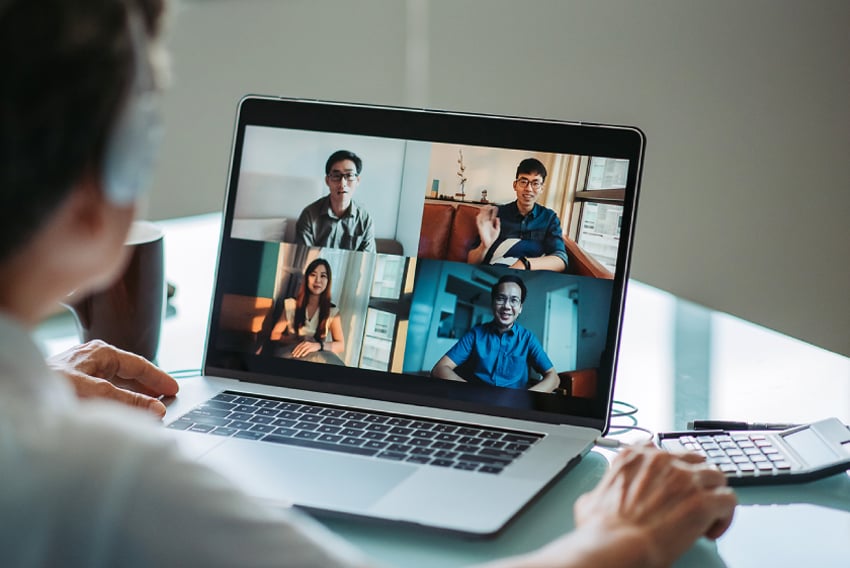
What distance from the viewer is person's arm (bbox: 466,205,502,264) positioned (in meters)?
0.94

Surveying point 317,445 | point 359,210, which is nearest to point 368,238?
point 359,210

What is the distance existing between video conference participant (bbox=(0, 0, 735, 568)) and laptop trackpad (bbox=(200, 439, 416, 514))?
0.83 feet

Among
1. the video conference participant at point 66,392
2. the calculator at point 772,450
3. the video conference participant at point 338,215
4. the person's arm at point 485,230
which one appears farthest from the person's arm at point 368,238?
the video conference participant at point 66,392

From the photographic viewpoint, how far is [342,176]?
100cm

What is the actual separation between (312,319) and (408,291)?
0.11m

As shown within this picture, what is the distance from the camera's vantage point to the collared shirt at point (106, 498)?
14.4 inches

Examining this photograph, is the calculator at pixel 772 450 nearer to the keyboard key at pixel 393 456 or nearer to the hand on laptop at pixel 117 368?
the keyboard key at pixel 393 456

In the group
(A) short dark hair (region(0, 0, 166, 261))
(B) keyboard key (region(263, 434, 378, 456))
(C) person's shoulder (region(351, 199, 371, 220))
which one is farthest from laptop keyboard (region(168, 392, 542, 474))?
(A) short dark hair (region(0, 0, 166, 261))

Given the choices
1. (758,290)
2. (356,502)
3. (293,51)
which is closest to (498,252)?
(356,502)

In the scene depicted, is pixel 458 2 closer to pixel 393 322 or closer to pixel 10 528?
pixel 393 322

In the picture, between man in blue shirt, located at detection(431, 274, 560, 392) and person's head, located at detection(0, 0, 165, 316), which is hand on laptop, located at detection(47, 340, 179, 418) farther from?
person's head, located at detection(0, 0, 165, 316)

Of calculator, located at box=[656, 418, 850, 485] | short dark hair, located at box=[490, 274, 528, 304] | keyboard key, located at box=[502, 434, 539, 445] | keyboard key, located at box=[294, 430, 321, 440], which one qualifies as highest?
short dark hair, located at box=[490, 274, 528, 304]

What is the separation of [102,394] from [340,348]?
243mm

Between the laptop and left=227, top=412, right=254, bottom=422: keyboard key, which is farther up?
the laptop
